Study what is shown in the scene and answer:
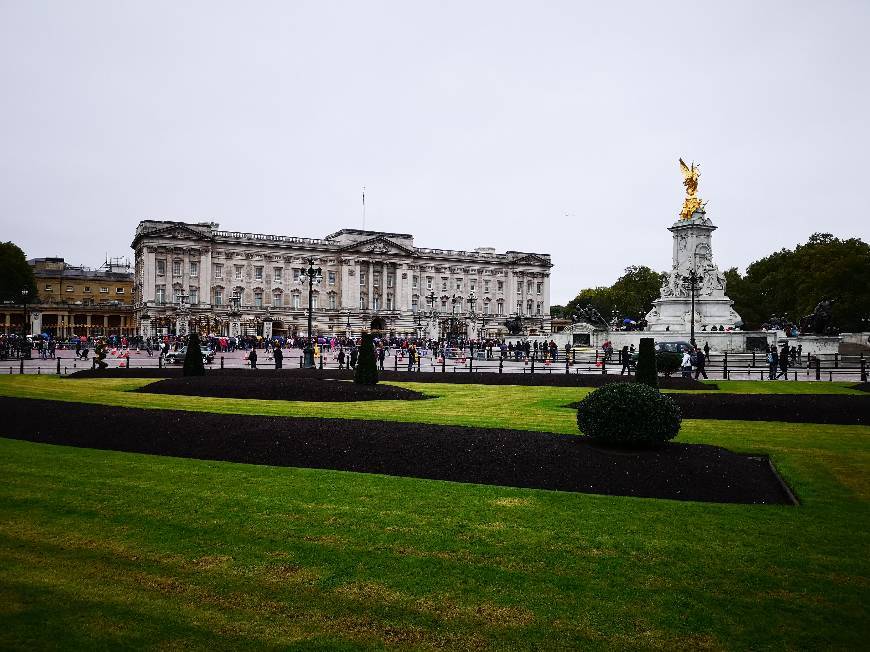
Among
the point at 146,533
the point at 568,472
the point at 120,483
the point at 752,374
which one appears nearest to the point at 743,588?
the point at 568,472

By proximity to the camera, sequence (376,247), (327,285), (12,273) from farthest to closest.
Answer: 1. (376,247)
2. (327,285)
3. (12,273)

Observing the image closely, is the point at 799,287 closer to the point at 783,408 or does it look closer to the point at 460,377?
the point at 460,377

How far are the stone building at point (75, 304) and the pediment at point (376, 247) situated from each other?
3562 centimetres

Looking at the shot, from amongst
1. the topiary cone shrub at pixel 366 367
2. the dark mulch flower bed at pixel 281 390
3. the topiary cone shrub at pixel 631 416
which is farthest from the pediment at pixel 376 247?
the topiary cone shrub at pixel 631 416

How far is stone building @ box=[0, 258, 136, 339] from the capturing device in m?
103

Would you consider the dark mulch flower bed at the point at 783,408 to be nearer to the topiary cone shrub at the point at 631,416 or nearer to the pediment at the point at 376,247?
the topiary cone shrub at the point at 631,416

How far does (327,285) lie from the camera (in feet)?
371

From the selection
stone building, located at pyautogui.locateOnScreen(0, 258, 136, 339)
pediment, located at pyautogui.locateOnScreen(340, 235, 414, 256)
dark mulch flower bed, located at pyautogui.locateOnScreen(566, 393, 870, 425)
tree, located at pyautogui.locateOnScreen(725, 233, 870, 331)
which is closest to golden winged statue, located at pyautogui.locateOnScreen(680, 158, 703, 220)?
tree, located at pyautogui.locateOnScreen(725, 233, 870, 331)

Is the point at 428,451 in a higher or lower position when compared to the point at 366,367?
lower

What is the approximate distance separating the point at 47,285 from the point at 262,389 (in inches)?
4130

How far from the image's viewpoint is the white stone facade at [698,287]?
184ft

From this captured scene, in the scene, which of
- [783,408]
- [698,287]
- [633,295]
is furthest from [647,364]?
[633,295]

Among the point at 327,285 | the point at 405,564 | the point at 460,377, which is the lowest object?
the point at 405,564

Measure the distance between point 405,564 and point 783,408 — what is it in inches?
565
